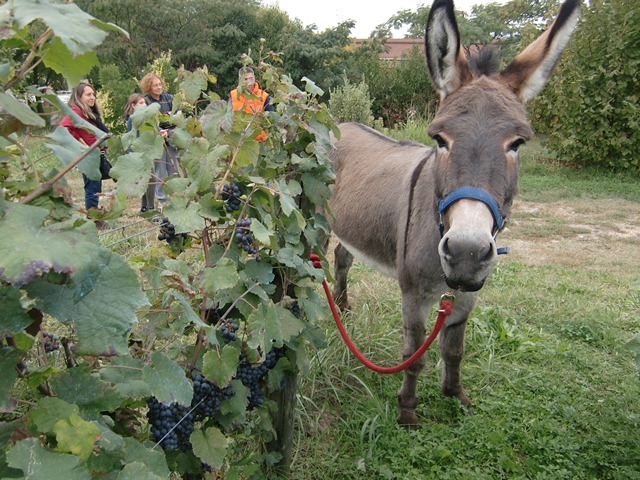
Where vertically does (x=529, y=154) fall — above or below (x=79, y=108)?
below

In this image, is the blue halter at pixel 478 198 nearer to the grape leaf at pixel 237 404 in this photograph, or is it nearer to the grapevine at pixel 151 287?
the grapevine at pixel 151 287

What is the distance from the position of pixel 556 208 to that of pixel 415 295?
657 centimetres

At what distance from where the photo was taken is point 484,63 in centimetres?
232

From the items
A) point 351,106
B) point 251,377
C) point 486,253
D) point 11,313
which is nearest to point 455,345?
point 486,253

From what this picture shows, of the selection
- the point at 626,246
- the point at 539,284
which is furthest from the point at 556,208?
the point at 539,284

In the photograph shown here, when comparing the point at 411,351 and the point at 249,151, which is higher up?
the point at 249,151

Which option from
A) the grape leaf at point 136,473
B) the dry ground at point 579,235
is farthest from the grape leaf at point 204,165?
the dry ground at point 579,235

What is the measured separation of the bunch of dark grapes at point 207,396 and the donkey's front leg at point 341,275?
2.87 metres

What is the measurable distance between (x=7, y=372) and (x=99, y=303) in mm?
200

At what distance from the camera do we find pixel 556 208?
7996 millimetres

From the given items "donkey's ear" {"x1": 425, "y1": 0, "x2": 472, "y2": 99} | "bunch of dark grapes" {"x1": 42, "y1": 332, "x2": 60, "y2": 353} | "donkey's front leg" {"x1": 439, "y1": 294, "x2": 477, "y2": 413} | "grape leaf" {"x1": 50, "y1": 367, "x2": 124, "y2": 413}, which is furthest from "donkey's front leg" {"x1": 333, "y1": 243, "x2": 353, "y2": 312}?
"grape leaf" {"x1": 50, "y1": 367, "x2": 124, "y2": 413}

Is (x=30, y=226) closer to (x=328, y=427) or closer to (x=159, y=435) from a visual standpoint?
(x=159, y=435)

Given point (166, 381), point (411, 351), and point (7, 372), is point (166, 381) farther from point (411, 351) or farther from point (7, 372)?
point (411, 351)

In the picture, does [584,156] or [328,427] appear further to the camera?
[584,156]
